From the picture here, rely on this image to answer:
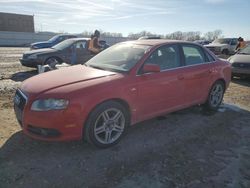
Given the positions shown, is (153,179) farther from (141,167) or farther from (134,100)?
(134,100)

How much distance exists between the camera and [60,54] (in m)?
11.5

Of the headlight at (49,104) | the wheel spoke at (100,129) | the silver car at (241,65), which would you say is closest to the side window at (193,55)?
the wheel spoke at (100,129)

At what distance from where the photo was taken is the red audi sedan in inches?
148

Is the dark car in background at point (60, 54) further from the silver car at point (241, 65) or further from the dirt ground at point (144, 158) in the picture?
the silver car at point (241, 65)

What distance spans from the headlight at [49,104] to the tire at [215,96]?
3.63 meters

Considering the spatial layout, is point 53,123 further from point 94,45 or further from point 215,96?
point 94,45

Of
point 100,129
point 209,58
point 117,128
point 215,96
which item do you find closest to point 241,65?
point 215,96

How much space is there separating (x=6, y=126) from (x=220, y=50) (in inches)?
883

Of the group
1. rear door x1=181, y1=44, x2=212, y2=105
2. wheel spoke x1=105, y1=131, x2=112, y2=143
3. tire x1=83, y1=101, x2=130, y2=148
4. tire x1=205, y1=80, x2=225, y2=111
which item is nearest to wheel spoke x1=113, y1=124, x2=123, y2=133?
tire x1=83, y1=101, x2=130, y2=148

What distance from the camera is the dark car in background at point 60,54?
Result: 11102 mm

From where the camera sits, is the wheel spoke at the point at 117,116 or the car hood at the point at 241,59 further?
the car hood at the point at 241,59

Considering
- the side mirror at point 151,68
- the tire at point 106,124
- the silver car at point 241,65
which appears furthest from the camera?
the silver car at point 241,65

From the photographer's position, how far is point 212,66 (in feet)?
19.6

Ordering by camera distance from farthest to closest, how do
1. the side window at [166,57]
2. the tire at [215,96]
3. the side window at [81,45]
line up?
the side window at [81,45] → the tire at [215,96] → the side window at [166,57]
